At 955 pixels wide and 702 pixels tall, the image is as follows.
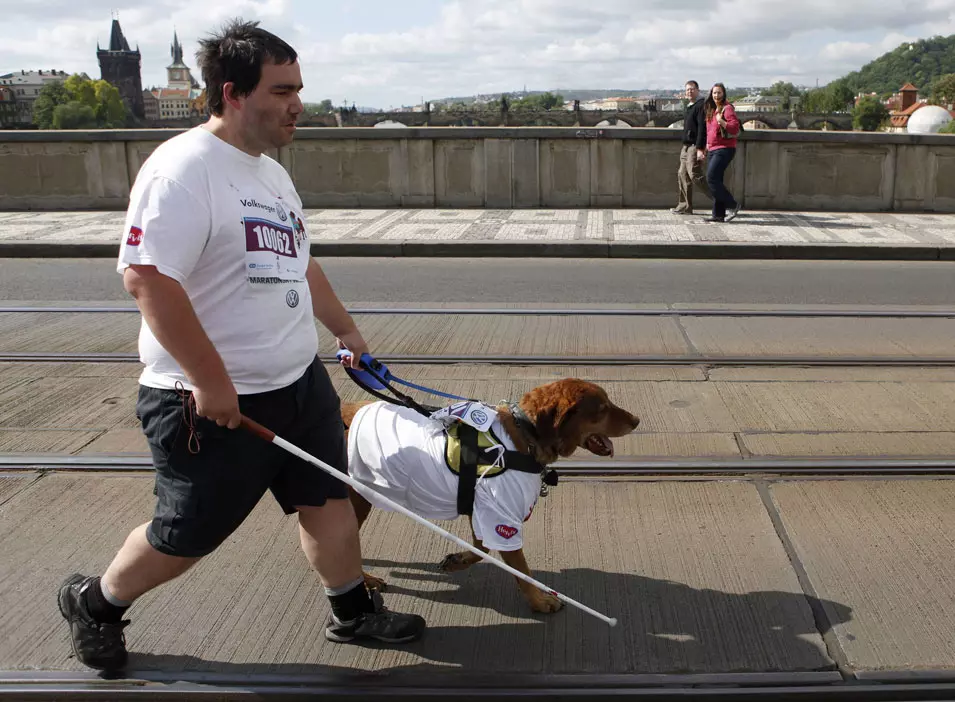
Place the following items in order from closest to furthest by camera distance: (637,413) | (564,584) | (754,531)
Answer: (564,584) < (754,531) < (637,413)

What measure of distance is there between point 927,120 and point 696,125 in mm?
4870

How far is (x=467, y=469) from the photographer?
3158 millimetres

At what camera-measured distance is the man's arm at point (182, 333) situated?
2412 millimetres

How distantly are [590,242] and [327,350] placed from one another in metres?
5.18

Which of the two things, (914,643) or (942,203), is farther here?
(942,203)

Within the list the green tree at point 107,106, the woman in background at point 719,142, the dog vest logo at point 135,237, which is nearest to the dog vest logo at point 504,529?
the dog vest logo at point 135,237

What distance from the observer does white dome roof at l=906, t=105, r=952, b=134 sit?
15.1 m

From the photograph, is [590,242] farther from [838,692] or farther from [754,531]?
[838,692]

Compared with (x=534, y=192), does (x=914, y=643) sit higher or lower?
lower

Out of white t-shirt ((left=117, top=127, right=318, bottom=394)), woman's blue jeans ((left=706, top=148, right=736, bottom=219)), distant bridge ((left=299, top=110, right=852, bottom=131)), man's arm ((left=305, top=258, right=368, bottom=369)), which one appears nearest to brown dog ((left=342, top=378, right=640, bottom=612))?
man's arm ((left=305, top=258, right=368, bottom=369))

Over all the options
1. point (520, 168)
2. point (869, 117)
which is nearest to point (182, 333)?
point (520, 168)

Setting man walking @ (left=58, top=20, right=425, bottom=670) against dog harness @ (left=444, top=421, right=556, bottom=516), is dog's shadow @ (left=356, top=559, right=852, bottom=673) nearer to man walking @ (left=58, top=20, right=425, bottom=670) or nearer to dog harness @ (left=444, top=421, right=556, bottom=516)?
dog harness @ (left=444, top=421, right=556, bottom=516)

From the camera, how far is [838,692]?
2.96m

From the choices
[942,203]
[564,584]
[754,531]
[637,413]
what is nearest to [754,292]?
[637,413]
